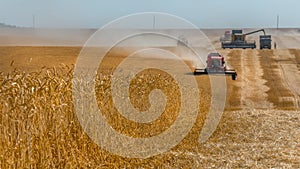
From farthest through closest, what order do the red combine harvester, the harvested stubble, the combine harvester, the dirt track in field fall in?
the combine harvester
the red combine harvester
the dirt track in field
the harvested stubble

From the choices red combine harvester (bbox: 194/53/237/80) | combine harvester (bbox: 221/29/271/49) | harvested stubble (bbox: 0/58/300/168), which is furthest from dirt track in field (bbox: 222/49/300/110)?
harvested stubble (bbox: 0/58/300/168)

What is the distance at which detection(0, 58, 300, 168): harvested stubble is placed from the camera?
4277 mm

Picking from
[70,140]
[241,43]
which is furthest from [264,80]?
[70,140]

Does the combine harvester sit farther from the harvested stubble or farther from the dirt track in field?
the harvested stubble

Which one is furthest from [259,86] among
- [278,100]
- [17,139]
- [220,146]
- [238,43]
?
[238,43]

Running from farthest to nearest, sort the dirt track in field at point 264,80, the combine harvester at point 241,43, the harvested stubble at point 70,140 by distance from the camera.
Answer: the combine harvester at point 241,43 < the dirt track in field at point 264,80 < the harvested stubble at point 70,140

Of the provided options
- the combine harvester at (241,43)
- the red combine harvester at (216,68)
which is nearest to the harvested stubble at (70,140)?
the red combine harvester at (216,68)

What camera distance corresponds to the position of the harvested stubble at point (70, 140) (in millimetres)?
4277

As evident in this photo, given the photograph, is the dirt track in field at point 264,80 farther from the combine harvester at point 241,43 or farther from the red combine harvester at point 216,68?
the combine harvester at point 241,43

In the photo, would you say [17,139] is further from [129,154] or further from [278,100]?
[278,100]

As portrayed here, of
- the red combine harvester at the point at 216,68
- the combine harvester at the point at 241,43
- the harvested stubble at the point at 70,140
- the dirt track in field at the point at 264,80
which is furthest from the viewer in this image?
the combine harvester at the point at 241,43

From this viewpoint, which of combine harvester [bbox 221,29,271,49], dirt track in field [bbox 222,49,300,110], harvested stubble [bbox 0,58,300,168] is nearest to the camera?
harvested stubble [bbox 0,58,300,168]

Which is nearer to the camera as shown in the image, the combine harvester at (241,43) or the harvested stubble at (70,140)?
the harvested stubble at (70,140)

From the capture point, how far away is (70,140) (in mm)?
5199
